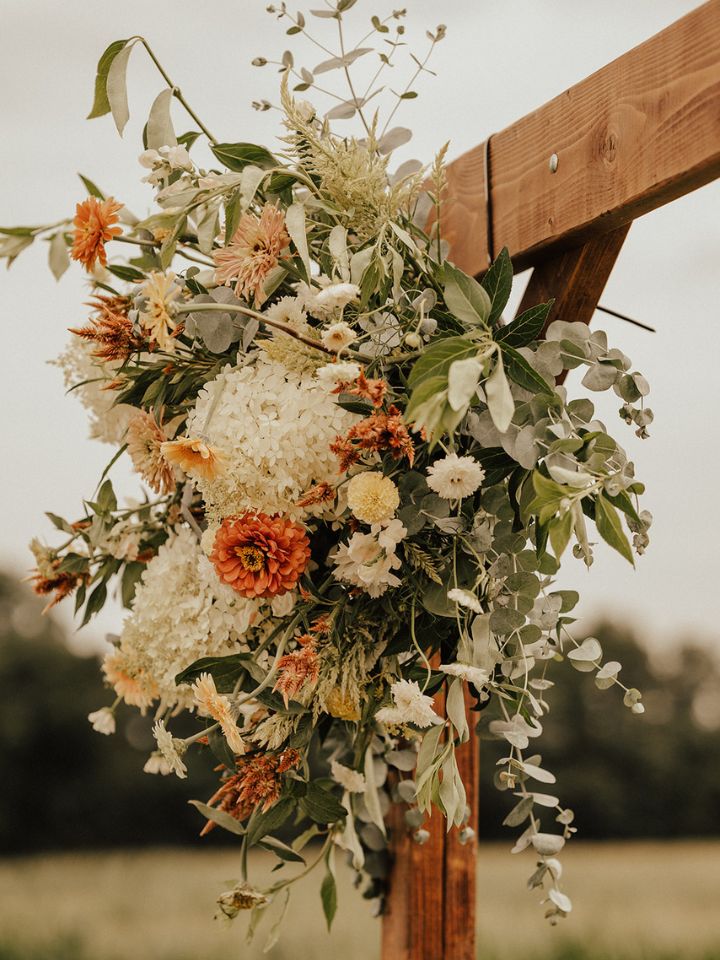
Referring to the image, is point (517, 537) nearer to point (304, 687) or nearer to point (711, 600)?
point (304, 687)

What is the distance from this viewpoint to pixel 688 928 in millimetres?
5457

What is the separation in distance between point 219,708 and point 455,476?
27cm

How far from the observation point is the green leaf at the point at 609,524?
69cm

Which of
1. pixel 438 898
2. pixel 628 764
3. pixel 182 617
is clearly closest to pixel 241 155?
pixel 182 617

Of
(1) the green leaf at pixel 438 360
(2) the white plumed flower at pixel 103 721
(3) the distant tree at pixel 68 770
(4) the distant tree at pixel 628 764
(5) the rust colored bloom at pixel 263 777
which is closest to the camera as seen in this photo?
(1) the green leaf at pixel 438 360

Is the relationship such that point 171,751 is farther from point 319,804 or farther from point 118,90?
point 118,90

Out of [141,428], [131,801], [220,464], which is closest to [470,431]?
[220,464]

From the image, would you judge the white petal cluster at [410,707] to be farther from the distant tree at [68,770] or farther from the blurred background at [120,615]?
the distant tree at [68,770]

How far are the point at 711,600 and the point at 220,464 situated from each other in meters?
6.51

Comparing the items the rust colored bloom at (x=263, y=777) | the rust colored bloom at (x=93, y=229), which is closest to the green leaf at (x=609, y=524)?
the rust colored bloom at (x=263, y=777)

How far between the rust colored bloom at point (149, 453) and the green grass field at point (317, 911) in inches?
138

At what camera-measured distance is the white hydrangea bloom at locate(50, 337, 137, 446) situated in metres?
1.07

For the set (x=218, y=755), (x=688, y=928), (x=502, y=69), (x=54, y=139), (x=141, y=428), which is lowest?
(x=688, y=928)

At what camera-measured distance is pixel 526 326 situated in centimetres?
78
